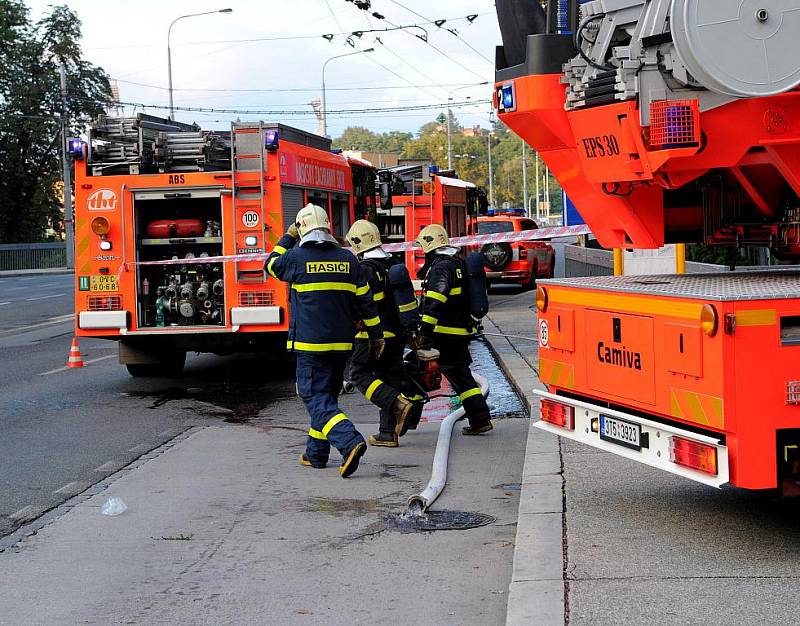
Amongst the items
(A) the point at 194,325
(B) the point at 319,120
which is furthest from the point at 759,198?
(B) the point at 319,120

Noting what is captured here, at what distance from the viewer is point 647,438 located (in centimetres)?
599

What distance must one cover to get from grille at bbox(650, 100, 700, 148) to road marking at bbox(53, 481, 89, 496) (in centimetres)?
448

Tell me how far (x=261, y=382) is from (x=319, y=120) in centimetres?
3881

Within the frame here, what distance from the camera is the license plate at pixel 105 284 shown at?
42.7 feet

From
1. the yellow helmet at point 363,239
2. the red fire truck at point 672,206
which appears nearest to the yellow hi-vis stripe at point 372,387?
the yellow helmet at point 363,239

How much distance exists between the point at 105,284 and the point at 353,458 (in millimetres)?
5799

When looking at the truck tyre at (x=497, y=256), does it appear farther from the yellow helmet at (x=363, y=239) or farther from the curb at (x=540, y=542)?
the curb at (x=540, y=542)

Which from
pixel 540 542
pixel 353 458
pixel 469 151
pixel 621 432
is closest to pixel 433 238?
pixel 353 458

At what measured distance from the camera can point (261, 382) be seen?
539 inches

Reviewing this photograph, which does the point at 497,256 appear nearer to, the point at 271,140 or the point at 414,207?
the point at 414,207

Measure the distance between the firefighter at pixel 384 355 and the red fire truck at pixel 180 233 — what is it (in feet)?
10.5

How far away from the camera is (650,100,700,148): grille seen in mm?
6020

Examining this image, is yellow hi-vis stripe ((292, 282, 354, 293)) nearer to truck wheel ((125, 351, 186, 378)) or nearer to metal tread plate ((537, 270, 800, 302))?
metal tread plate ((537, 270, 800, 302))

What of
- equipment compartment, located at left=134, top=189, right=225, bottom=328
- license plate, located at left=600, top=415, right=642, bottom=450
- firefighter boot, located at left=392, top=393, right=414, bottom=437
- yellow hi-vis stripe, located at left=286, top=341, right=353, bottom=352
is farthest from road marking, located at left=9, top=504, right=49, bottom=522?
equipment compartment, located at left=134, top=189, right=225, bottom=328
